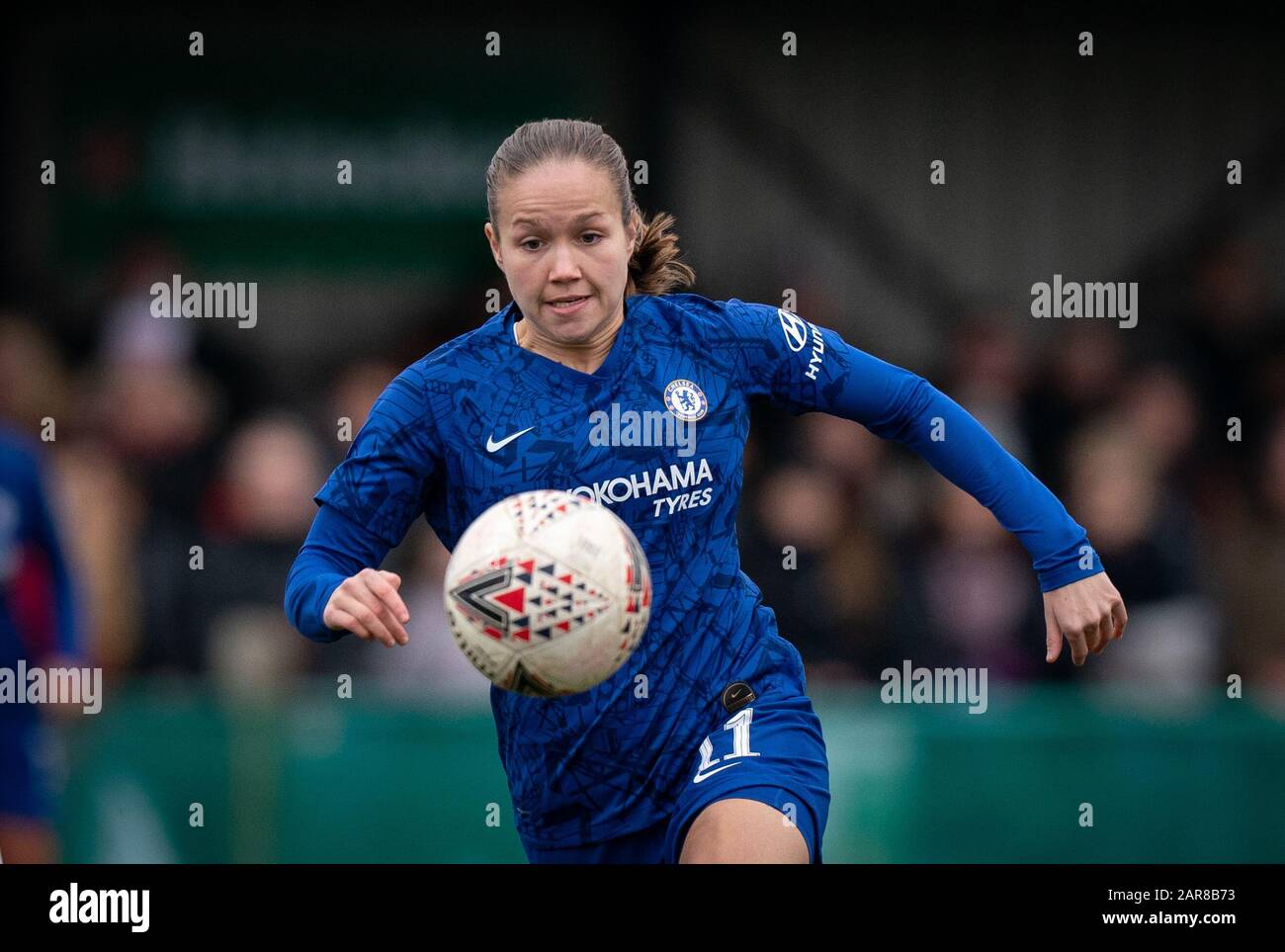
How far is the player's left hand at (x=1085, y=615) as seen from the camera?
5.06m

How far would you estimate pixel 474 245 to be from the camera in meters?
12.0

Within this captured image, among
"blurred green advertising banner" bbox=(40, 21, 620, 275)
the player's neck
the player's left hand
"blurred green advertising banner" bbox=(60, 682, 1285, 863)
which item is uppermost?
"blurred green advertising banner" bbox=(40, 21, 620, 275)

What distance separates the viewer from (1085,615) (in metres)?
5.06

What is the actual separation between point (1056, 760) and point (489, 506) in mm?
4482

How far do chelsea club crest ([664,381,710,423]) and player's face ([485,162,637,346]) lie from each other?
27 cm

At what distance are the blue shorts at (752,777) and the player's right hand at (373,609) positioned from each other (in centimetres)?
92

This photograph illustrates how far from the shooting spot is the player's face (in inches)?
193

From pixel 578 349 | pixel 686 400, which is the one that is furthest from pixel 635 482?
pixel 578 349

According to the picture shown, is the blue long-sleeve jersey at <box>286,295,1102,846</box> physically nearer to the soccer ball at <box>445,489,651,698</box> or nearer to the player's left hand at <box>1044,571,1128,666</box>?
the player's left hand at <box>1044,571,1128,666</box>

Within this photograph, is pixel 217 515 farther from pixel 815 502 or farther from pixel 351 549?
pixel 351 549

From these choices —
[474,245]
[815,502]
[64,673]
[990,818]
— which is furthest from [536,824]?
[474,245]

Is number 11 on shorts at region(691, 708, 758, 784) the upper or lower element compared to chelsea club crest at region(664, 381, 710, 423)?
lower

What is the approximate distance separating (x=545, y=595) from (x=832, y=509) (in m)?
5.45

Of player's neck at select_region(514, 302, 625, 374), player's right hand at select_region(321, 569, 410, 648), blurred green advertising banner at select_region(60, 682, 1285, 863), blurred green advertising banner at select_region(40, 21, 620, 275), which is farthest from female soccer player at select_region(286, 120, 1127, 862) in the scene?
blurred green advertising banner at select_region(40, 21, 620, 275)
